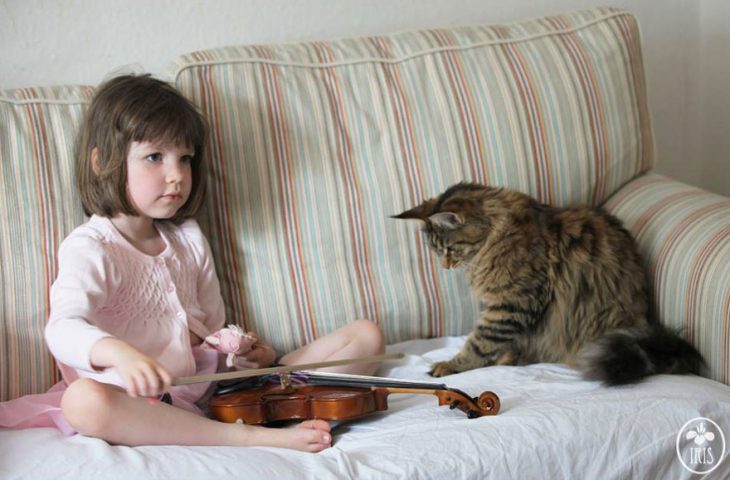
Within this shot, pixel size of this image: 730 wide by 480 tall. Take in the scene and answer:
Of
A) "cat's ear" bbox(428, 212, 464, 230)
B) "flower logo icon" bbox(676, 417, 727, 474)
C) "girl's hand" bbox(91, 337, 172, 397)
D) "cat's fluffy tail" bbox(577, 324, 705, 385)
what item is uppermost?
"cat's ear" bbox(428, 212, 464, 230)

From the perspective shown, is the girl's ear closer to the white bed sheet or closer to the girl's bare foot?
the white bed sheet

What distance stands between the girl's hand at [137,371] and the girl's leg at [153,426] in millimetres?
62

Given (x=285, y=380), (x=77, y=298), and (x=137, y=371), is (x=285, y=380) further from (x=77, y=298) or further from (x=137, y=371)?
(x=77, y=298)

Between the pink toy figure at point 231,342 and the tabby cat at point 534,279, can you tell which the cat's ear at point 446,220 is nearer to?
the tabby cat at point 534,279

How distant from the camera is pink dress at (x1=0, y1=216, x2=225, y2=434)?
1.56 meters

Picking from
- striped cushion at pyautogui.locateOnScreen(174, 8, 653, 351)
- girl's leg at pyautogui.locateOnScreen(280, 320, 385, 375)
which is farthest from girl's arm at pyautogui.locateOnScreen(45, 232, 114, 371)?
girl's leg at pyautogui.locateOnScreen(280, 320, 385, 375)

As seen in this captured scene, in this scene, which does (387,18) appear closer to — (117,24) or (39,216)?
(117,24)

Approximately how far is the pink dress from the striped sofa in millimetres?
134

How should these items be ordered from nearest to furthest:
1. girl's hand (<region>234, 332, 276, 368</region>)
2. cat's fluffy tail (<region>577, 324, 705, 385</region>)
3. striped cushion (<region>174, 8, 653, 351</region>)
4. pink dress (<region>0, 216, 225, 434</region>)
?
1. pink dress (<region>0, 216, 225, 434</region>)
2. cat's fluffy tail (<region>577, 324, 705, 385</region>)
3. girl's hand (<region>234, 332, 276, 368</region>)
4. striped cushion (<region>174, 8, 653, 351</region>)

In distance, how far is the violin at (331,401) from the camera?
1.53 meters

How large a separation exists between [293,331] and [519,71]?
0.91 meters

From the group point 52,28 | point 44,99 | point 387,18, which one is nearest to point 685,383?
point 387,18

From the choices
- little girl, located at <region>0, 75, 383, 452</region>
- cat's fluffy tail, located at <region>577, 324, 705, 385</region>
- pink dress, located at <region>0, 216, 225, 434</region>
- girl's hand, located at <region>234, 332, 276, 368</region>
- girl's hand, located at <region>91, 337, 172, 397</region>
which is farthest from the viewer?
girl's hand, located at <region>234, 332, 276, 368</region>

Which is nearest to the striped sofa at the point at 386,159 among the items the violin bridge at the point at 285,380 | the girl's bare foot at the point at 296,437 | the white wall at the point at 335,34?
the white wall at the point at 335,34
